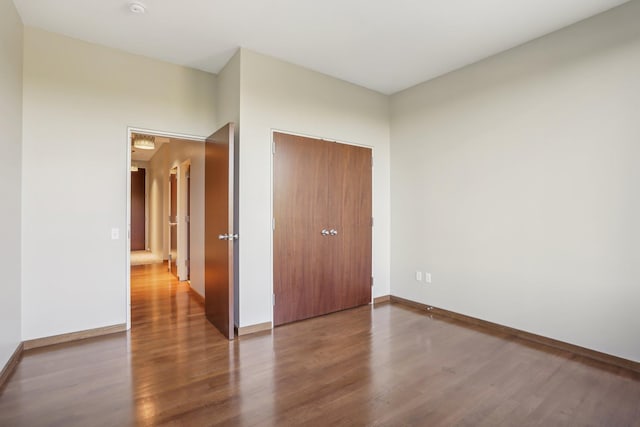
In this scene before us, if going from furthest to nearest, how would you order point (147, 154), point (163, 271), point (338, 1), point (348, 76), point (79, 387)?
1. point (147, 154)
2. point (163, 271)
3. point (348, 76)
4. point (338, 1)
5. point (79, 387)

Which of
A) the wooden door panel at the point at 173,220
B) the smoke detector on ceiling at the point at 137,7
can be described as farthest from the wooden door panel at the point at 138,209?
the smoke detector on ceiling at the point at 137,7

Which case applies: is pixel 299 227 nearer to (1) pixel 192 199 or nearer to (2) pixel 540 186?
(1) pixel 192 199

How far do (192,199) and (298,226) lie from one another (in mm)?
2086

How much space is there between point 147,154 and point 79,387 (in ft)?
24.6

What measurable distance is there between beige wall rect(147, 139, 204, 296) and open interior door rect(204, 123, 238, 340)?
2.68 ft

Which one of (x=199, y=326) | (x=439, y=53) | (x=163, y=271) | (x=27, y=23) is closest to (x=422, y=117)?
(x=439, y=53)

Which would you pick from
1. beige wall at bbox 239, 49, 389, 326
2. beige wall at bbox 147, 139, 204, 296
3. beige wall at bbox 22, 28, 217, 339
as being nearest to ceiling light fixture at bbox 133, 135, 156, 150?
beige wall at bbox 147, 139, 204, 296

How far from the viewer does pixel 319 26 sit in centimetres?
282

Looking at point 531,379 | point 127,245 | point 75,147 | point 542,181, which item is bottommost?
point 531,379

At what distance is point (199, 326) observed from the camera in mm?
3395

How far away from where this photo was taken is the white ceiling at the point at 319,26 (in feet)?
8.27

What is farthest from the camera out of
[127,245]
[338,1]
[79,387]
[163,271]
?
[163,271]

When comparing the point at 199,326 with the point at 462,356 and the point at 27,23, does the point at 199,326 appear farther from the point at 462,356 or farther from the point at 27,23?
the point at 27,23

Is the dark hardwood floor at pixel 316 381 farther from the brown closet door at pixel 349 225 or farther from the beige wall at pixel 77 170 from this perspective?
the brown closet door at pixel 349 225
